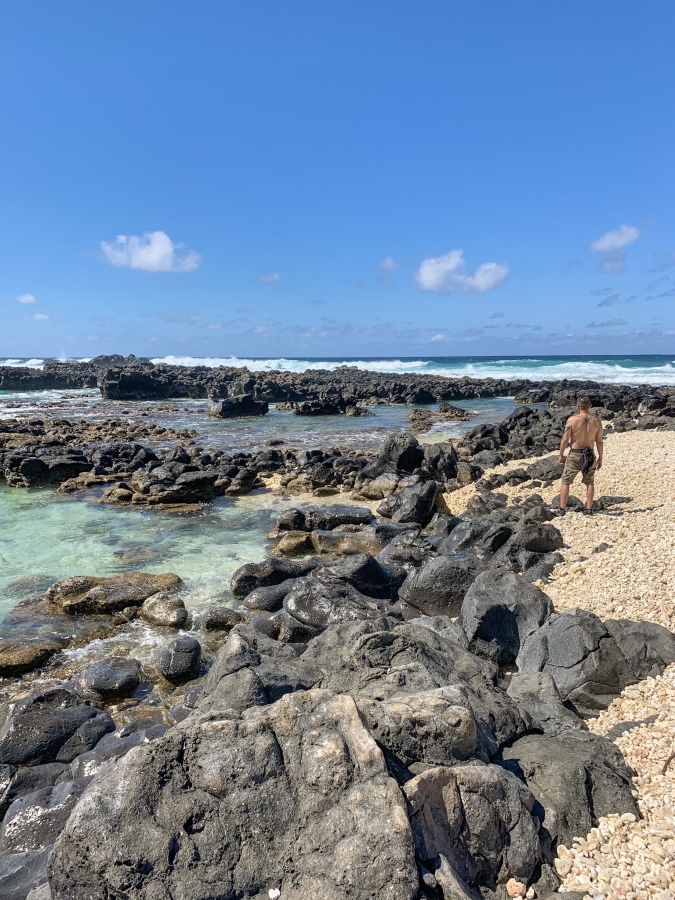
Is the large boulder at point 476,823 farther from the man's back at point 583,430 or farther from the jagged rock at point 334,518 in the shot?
the jagged rock at point 334,518

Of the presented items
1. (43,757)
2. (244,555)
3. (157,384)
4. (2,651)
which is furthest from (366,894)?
(157,384)

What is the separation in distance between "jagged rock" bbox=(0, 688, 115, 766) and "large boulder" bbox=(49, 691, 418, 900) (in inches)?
126

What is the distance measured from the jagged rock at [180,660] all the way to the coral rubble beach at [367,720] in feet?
0.12

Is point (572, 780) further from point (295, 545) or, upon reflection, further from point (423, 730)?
point (295, 545)

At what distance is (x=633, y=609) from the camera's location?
6.85 meters

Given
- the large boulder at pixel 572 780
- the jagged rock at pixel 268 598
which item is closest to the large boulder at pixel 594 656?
the large boulder at pixel 572 780

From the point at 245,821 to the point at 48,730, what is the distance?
150 inches

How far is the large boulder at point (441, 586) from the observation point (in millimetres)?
8820

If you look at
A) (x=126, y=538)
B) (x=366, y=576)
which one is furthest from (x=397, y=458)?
(x=366, y=576)

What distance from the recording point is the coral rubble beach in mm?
2875

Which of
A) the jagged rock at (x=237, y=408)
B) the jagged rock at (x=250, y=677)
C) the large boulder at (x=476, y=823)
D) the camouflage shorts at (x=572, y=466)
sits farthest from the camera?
the jagged rock at (x=237, y=408)

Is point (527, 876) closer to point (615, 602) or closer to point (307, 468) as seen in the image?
point (615, 602)

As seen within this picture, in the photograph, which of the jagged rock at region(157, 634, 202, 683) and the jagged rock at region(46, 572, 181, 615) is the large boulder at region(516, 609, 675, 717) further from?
the jagged rock at region(46, 572, 181, 615)

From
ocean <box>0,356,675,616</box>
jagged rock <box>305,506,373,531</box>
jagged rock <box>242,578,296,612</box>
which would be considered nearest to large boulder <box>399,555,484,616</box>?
jagged rock <box>242,578,296,612</box>
